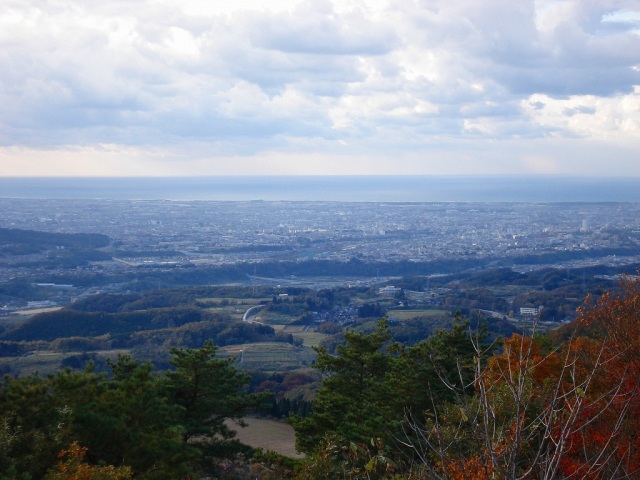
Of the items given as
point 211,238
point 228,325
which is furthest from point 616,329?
point 211,238

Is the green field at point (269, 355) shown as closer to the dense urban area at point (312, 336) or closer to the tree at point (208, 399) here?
the dense urban area at point (312, 336)

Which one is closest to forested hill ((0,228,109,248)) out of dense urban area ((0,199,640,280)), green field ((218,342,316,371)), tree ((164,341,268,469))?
dense urban area ((0,199,640,280))

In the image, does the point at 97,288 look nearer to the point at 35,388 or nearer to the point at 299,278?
the point at 299,278

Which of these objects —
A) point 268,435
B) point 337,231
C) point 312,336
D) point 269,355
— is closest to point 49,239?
point 337,231

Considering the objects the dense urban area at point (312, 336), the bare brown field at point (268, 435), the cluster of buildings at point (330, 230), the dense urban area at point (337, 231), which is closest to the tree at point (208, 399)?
the dense urban area at point (312, 336)

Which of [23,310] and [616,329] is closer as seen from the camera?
[616,329]

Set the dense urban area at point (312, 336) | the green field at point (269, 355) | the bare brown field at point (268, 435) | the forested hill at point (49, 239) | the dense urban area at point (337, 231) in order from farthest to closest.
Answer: the forested hill at point (49, 239) → the dense urban area at point (337, 231) → the green field at point (269, 355) → the bare brown field at point (268, 435) → the dense urban area at point (312, 336)
